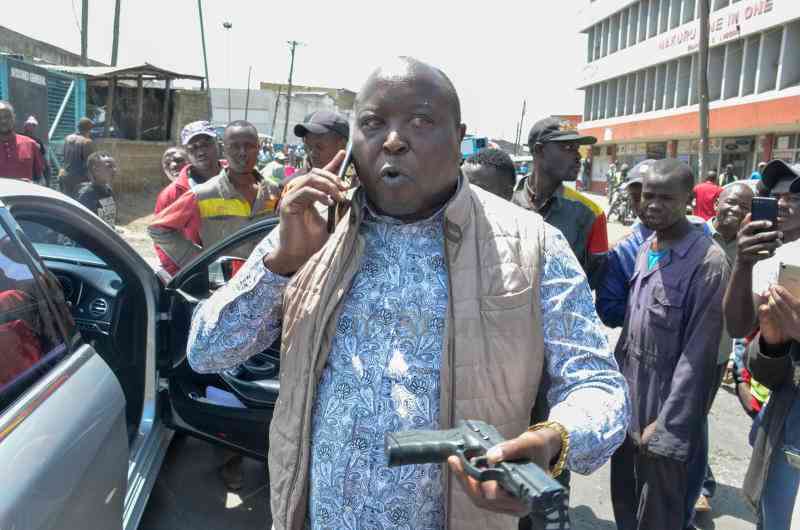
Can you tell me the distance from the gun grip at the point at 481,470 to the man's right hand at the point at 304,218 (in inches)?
22.6

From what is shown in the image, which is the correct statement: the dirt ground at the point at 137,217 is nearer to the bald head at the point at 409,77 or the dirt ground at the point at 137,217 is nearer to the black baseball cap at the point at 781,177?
the black baseball cap at the point at 781,177

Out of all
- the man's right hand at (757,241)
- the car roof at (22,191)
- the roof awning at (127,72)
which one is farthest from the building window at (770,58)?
the car roof at (22,191)

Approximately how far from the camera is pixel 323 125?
4223mm

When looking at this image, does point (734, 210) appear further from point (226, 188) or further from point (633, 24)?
point (633, 24)

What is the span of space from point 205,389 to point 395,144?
2412 mm

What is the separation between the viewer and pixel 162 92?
18875mm

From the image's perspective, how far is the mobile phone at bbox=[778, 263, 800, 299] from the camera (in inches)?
80.5

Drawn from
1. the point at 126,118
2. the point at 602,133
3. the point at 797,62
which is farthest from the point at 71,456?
the point at 602,133

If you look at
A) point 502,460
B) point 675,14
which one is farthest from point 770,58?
point 502,460

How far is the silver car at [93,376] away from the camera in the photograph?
5.55 ft

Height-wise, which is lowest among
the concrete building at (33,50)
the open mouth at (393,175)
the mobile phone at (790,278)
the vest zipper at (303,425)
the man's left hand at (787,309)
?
the vest zipper at (303,425)

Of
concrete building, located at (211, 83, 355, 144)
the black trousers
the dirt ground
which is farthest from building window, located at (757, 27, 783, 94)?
concrete building, located at (211, 83, 355, 144)

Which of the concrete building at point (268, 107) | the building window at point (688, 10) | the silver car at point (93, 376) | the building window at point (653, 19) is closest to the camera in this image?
the silver car at point (93, 376)

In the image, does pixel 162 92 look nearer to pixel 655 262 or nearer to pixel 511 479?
pixel 655 262
